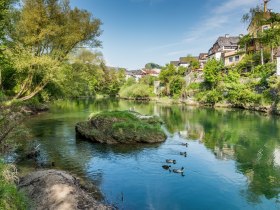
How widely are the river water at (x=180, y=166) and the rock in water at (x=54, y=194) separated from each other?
3322 millimetres

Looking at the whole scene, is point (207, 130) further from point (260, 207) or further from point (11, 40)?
point (11, 40)

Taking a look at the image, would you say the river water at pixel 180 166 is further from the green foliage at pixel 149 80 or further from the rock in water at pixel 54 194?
the green foliage at pixel 149 80

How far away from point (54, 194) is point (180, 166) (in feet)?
45.1

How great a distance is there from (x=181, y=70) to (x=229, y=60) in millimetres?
25315

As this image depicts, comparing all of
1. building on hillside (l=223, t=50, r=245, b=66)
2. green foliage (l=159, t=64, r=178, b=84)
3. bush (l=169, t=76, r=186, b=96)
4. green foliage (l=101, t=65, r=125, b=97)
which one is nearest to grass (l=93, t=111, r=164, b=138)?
building on hillside (l=223, t=50, r=245, b=66)

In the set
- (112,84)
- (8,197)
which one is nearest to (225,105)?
(8,197)

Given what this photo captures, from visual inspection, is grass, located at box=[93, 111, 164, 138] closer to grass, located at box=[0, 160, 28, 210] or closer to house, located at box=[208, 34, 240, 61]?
grass, located at box=[0, 160, 28, 210]

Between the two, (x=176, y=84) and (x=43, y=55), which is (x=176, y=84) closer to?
(x=176, y=84)

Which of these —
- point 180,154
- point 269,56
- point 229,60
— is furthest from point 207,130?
point 229,60

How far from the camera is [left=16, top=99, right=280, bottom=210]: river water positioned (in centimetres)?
1848

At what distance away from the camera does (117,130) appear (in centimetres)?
3322

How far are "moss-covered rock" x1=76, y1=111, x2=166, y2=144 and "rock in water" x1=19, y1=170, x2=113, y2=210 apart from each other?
15.7m

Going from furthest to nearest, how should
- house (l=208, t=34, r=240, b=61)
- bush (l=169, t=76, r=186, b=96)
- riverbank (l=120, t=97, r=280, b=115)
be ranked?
1. bush (l=169, t=76, r=186, b=96)
2. house (l=208, t=34, r=240, b=61)
3. riverbank (l=120, t=97, r=280, b=115)

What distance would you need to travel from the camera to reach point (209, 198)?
18953 mm
